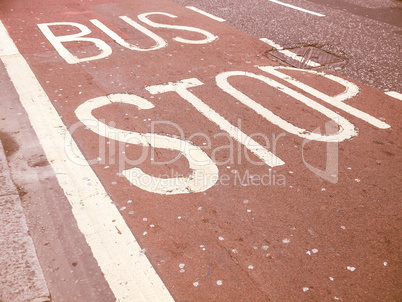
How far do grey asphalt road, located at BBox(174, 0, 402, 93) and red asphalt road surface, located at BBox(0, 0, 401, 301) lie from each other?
84 cm

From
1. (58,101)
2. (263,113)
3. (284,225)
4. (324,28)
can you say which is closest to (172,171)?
(284,225)

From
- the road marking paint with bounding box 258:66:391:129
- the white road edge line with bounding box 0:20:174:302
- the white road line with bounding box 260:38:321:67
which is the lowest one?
the white road edge line with bounding box 0:20:174:302

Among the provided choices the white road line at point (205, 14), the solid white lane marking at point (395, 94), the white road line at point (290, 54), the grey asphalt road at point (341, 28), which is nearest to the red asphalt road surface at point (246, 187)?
the solid white lane marking at point (395, 94)

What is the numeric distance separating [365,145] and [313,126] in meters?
0.62

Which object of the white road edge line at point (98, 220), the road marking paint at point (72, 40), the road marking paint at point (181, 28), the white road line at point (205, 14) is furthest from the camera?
the white road line at point (205, 14)

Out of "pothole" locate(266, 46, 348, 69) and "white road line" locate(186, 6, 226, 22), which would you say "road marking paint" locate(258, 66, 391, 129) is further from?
"white road line" locate(186, 6, 226, 22)

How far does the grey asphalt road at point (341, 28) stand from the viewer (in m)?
6.30

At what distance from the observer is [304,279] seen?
279cm

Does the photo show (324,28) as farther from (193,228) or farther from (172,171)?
(193,228)

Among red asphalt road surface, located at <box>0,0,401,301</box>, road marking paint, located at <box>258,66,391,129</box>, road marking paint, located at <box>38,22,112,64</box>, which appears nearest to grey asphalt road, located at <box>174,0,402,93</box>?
road marking paint, located at <box>258,66,391,129</box>

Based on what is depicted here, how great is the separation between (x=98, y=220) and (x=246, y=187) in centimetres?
137

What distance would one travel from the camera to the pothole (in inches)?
251

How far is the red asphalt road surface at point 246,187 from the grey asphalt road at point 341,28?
84 cm

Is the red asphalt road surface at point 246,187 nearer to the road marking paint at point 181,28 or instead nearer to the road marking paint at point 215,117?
the road marking paint at point 215,117
